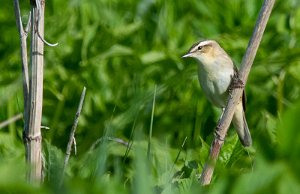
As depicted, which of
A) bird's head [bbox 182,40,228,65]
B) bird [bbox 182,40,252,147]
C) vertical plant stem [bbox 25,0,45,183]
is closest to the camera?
vertical plant stem [bbox 25,0,45,183]

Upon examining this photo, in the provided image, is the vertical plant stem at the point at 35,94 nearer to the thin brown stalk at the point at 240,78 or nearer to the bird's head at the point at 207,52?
the thin brown stalk at the point at 240,78

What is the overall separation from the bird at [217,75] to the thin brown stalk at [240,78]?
3.73 ft

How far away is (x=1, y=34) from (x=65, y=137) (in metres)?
1.24

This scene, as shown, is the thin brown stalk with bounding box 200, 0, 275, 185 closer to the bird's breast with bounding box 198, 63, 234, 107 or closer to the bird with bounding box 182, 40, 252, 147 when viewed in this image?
the bird with bounding box 182, 40, 252, 147

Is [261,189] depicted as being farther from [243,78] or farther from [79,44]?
[79,44]

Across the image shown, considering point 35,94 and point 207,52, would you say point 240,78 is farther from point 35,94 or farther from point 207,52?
point 207,52

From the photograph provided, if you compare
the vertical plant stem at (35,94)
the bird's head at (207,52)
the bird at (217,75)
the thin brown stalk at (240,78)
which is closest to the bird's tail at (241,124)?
the bird at (217,75)

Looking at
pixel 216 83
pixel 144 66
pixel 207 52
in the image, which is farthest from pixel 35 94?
pixel 144 66

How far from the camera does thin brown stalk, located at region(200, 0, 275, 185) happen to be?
199 cm

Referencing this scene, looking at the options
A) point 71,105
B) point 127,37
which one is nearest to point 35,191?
point 71,105

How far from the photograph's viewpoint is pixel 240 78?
6.90ft

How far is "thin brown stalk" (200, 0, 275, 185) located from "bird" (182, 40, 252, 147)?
1136 millimetres

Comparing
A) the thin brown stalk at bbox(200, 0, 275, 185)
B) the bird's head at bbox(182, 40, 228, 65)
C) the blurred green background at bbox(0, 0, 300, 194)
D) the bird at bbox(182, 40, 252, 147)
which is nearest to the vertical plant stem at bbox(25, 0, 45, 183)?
the thin brown stalk at bbox(200, 0, 275, 185)

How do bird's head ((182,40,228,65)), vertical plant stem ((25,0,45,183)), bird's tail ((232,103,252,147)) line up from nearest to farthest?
vertical plant stem ((25,0,45,183)) → bird's tail ((232,103,252,147)) → bird's head ((182,40,228,65))
